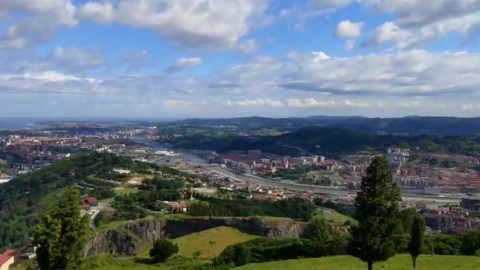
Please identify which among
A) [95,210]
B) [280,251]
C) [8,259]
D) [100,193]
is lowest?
[8,259]

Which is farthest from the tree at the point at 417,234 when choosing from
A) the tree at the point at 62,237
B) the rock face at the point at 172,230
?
the rock face at the point at 172,230

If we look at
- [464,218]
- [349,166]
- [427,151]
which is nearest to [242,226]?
[464,218]

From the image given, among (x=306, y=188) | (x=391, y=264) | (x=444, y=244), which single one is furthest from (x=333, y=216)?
(x=391, y=264)

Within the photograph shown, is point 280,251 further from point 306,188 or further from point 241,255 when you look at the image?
point 306,188

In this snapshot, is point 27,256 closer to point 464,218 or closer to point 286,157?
point 464,218

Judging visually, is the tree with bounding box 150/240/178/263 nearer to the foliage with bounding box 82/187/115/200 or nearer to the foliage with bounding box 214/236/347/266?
the foliage with bounding box 214/236/347/266

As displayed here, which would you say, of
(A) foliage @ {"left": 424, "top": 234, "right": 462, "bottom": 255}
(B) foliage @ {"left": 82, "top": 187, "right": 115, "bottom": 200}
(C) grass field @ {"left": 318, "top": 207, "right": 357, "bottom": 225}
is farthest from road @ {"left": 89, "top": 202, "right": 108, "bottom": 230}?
(A) foliage @ {"left": 424, "top": 234, "right": 462, "bottom": 255}
